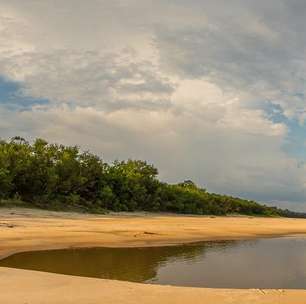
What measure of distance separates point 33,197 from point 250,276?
113 feet

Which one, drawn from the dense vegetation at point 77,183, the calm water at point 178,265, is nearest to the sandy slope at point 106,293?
the calm water at point 178,265

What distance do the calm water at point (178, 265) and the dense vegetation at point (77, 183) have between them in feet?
78.3

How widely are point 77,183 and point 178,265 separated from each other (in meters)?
35.9

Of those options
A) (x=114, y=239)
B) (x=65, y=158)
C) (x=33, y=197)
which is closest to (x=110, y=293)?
(x=114, y=239)

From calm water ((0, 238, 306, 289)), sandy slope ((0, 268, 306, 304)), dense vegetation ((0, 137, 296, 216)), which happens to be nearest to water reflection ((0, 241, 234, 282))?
calm water ((0, 238, 306, 289))

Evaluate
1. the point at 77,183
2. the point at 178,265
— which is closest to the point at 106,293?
the point at 178,265

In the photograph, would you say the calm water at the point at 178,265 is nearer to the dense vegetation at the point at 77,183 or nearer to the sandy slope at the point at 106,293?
the sandy slope at the point at 106,293

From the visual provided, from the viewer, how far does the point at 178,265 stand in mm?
20344

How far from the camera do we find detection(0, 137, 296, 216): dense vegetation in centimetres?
4741

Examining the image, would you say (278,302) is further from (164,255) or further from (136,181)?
(136,181)

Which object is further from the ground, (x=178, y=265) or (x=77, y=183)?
(x=77, y=183)

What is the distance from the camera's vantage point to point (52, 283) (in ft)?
42.6

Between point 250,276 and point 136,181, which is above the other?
point 136,181

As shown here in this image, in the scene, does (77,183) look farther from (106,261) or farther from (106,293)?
(106,293)
